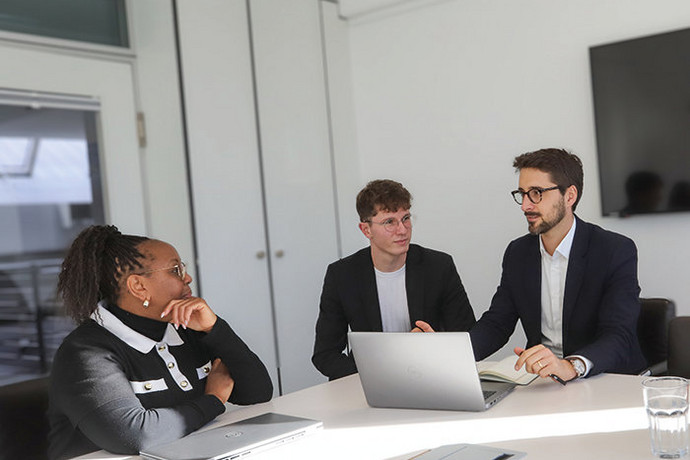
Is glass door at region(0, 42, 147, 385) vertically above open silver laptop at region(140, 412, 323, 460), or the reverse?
glass door at region(0, 42, 147, 385)

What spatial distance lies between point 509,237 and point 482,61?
100cm

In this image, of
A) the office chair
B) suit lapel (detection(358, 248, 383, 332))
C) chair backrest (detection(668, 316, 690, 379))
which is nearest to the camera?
chair backrest (detection(668, 316, 690, 379))

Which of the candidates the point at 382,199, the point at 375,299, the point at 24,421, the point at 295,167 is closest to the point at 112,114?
the point at 295,167

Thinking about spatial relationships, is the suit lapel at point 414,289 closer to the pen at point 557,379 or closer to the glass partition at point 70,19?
the pen at point 557,379

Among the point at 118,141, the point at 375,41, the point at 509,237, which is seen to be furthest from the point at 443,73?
the point at 118,141

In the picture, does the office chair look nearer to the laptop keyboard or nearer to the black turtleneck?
the laptop keyboard

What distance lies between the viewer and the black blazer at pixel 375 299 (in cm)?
278

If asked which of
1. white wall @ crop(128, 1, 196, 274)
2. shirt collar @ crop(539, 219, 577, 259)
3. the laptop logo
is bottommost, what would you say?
the laptop logo

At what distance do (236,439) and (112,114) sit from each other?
244 cm

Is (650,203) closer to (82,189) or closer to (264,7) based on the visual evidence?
(264,7)

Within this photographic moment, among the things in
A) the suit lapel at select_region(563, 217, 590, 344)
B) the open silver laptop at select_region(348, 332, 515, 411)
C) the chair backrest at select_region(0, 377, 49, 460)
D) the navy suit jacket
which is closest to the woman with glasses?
the chair backrest at select_region(0, 377, 49, 460)

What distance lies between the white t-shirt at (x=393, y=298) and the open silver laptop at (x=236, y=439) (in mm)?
1064

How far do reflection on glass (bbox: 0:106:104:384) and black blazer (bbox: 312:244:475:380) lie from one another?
4.63 ft

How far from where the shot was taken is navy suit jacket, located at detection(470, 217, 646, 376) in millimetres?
2305
